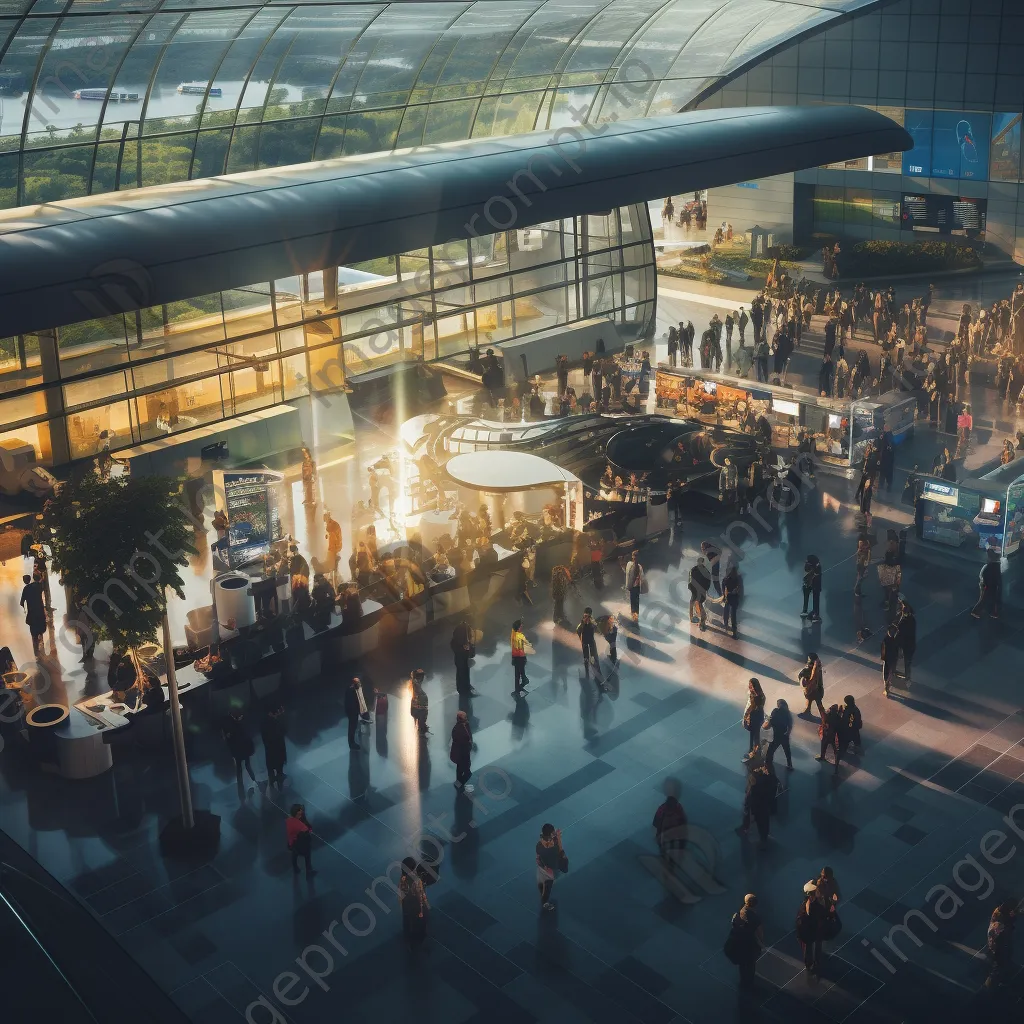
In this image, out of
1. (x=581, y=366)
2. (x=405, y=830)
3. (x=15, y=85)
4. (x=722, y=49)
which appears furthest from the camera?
(x=722, y=49)

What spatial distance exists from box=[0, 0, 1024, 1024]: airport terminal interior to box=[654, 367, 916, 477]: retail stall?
11 cm

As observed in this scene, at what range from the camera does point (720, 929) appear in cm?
1622

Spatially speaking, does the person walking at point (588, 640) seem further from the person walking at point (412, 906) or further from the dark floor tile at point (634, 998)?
the dark floor tile at point (634, 998)

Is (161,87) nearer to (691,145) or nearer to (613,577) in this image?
(691,145)

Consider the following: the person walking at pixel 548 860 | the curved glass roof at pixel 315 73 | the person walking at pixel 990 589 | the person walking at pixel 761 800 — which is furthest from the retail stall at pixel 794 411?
the person walking at pixel 548 860

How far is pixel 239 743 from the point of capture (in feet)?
62.5

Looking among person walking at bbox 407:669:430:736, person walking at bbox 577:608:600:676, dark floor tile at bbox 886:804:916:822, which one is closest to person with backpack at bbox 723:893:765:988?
dark floor tile at bbox 886:804:916:822

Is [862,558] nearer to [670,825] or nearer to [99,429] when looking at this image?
[670,825]

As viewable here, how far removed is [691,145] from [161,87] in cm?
1214

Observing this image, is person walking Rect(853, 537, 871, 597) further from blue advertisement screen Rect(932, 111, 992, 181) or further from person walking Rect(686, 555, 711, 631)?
blue advertisement screen Rect(932, 111, 992, 181)

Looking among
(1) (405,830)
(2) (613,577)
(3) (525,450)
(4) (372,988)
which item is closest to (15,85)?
(3) (525,450)

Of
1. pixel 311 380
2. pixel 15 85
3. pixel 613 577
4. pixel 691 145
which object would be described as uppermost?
pixel 15 85

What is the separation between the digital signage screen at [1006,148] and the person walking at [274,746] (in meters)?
38.2

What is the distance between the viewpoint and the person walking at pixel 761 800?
57.6ft
